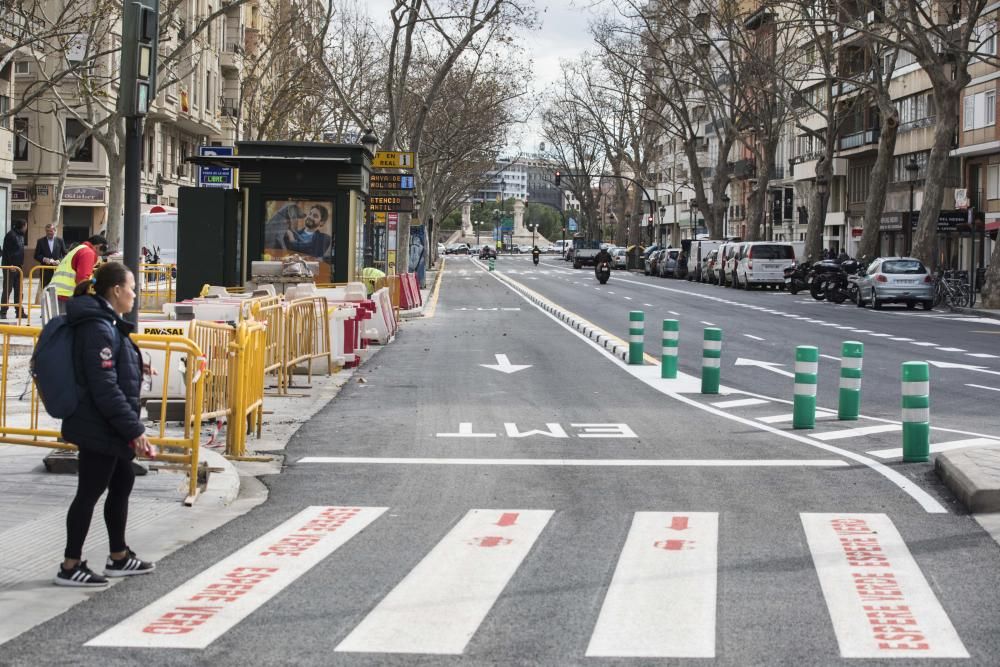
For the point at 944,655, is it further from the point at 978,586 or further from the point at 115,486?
the point at 115,486

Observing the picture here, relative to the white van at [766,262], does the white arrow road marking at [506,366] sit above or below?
below

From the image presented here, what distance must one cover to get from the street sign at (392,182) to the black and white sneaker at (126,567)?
32.1 metres

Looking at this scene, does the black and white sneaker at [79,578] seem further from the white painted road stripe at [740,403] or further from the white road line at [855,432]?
the white painted road stripe at [740,403]

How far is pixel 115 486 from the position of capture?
7551 millimetres

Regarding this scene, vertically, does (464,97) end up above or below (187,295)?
above

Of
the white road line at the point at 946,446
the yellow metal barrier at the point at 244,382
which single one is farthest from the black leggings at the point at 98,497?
the white road line at the point at 946,446

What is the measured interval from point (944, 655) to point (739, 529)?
2.99 meters

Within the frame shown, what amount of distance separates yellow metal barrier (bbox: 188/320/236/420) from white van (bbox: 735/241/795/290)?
4981cm

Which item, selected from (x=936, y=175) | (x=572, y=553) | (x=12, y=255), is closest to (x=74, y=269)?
(x=572, y=553)

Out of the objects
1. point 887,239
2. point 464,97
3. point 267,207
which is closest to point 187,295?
point 267,207

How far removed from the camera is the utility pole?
35.3 ft

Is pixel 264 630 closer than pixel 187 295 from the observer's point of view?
Yes

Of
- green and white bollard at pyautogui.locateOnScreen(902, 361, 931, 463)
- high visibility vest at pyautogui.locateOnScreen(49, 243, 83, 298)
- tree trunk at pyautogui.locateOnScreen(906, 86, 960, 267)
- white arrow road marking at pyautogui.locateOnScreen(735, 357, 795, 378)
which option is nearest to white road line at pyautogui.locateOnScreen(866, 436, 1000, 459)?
green and white bollard at pyautogui.locateOnScreen(902, 361, 931, 463)

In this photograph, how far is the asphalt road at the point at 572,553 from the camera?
5.99 metres
